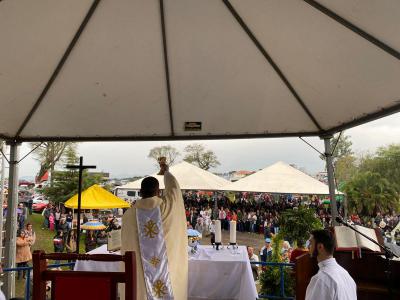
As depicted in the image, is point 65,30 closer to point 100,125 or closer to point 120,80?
point 120,80

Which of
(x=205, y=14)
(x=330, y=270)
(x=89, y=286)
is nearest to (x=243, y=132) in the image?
(x=205, y=14)

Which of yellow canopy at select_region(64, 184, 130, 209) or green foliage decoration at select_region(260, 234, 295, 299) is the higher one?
yellow canopy at select_region(64, 184, 130, 209)

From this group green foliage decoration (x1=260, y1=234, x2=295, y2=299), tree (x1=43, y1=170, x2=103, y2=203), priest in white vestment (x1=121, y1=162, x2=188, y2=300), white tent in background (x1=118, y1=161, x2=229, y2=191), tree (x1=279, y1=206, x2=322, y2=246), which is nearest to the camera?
priest in white vestment (x1=121, y1=162, x2=188, y2=300)

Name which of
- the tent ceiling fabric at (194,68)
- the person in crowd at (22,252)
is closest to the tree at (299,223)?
A: the tent ceiling fabric at (194,68)

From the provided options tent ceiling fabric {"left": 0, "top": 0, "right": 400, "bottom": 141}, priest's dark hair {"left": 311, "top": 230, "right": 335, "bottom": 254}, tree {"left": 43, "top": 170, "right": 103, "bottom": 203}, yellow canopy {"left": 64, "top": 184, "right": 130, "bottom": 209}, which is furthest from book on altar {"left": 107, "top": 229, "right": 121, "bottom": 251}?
tree {"left": 43, "top": 170, "right": 103, "bottom": 203}

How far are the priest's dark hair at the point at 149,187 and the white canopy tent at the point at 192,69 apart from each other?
1.40 m

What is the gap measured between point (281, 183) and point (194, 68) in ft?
26.1

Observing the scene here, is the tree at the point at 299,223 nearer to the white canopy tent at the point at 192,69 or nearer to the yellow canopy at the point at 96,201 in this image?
the white canopy tent at the point at 192,69

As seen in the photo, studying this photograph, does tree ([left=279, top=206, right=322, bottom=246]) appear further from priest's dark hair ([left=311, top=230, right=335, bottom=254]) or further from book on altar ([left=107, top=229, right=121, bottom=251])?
priest's dark hair ([left=311, top=230, right=335, bottom=254])

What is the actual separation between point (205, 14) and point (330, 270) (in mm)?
2353

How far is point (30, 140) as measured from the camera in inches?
213

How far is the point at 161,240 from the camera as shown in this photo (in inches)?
129

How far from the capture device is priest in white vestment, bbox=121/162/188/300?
10.6 ft

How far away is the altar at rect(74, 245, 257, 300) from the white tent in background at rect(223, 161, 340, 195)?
7370mm
